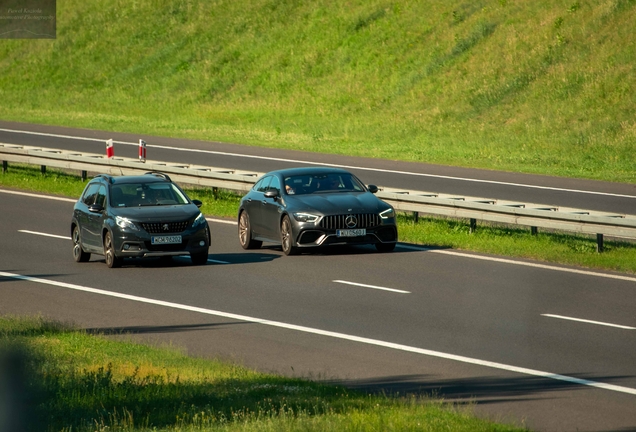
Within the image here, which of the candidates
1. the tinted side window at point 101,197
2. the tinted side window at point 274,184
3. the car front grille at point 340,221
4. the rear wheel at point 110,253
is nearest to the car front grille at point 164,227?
the rear wheel at point 110,253

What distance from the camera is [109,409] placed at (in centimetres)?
803

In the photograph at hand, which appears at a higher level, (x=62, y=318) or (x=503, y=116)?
(x=503, y=116)

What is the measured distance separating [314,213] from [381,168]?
50.2 feet

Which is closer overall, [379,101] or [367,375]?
[367,375]

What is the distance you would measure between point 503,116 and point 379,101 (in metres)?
8.58

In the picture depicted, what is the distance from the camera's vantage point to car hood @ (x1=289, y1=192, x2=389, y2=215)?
1919cm

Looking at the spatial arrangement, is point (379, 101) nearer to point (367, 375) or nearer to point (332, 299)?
point (332, 299)

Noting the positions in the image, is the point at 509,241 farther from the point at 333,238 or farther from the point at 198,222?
the point at 198,222

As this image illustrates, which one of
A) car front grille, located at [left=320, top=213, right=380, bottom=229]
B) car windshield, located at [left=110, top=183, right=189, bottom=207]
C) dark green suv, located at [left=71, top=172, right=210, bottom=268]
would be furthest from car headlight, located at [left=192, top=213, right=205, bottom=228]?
car front grille, located at [left=320, top=213, right=380, bottom=229]

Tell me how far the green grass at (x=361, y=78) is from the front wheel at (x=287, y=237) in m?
15.3

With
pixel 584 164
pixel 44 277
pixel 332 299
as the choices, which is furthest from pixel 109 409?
pixel 584 164

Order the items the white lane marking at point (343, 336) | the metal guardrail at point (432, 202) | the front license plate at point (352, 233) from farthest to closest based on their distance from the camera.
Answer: the front license plate at point (352, 233) < the metal guardrail at point (432, 202) < the white lane marking at point (343, 336)

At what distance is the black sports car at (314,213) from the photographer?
62.7 ft

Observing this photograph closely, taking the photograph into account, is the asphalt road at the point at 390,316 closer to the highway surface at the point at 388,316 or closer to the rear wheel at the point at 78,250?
the highway surface at the point at 388,316
